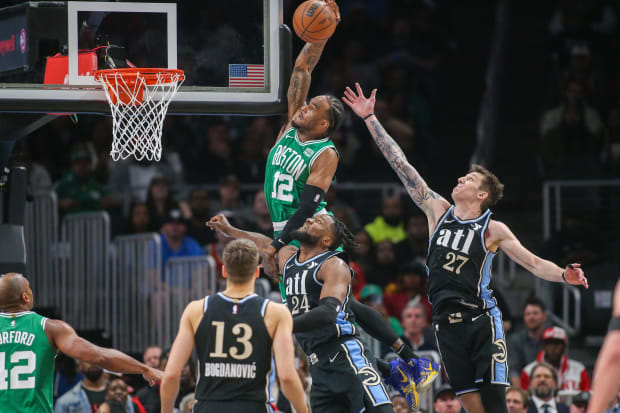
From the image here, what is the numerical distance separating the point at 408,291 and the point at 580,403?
2926 millimetres

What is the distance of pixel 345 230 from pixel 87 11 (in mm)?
2914

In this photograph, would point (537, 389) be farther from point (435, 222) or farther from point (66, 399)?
point (66, 399)

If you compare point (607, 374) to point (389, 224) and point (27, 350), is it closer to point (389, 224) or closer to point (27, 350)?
point (27, 350)

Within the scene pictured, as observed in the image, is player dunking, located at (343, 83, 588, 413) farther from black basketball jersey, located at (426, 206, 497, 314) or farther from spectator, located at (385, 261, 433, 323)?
spectator, located at (385, 261, 433, 323)

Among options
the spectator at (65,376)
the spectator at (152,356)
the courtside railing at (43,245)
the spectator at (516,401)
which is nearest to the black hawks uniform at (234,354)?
the spectator at (516,401)

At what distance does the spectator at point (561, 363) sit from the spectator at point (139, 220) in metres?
4.93

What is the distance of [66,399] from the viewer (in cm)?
1113

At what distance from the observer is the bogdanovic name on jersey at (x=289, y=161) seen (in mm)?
8766

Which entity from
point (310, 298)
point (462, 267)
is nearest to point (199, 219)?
point (310, 298)

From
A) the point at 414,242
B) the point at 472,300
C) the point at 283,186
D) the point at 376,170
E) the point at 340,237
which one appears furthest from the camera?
the point at 376,170

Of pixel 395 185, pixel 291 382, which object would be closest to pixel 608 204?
pixel 395 185

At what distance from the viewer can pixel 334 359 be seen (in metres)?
7.87

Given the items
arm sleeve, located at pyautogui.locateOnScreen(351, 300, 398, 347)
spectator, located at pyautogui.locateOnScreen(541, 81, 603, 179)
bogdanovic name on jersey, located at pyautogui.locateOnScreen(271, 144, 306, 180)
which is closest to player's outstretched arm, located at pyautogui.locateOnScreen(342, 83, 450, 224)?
bogdanovic name on jersey, located at pyautogui.locateOnScreen(271, 144, 306, 180)

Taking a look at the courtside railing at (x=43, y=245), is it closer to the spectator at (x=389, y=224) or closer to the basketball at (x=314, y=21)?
the spectator at (x=389, y=224)
